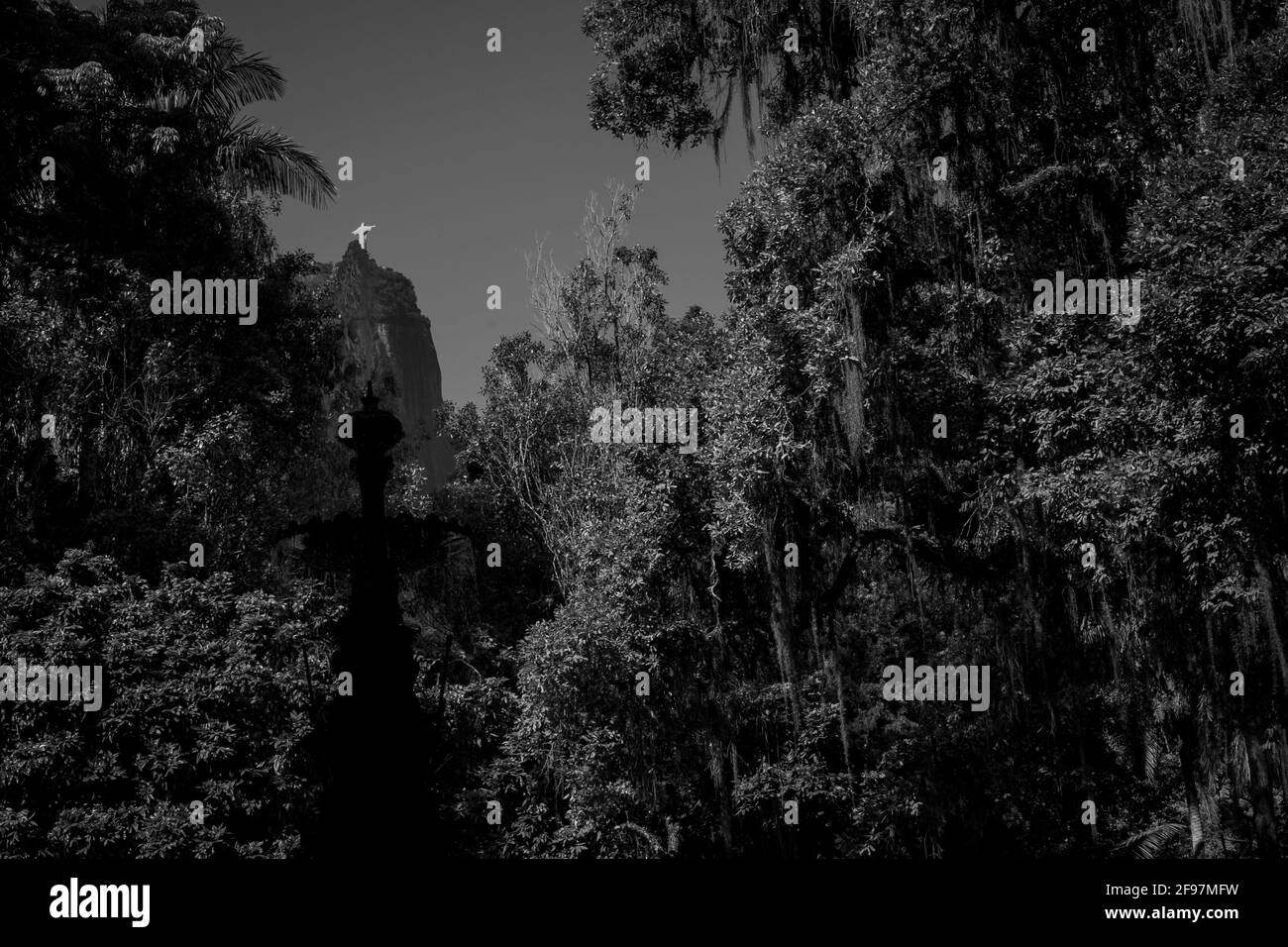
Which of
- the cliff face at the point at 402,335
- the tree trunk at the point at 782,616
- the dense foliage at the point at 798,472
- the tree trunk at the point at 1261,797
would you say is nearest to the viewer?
the dense foliage at the point at 798,472

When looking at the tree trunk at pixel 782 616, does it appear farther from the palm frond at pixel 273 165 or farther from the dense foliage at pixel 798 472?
the palm frond at pixel 273 165

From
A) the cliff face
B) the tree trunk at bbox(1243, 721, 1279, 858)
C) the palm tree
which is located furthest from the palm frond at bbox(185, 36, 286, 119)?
the cliff face

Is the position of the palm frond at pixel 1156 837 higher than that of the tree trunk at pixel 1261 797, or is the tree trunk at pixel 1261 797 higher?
the tree trunk at pixel 1261 797

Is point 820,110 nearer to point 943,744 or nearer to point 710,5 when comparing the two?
point 710,5

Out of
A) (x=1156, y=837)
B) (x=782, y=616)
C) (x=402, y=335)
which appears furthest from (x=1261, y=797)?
(x=402, y=335)

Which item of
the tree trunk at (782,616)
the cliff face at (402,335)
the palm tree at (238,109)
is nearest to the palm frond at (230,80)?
the palm tree at (238,109)

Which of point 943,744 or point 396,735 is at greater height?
point 396,735

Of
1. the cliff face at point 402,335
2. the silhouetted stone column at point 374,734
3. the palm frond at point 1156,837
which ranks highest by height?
the cliff face at point 402,335

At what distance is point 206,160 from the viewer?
19.2 m

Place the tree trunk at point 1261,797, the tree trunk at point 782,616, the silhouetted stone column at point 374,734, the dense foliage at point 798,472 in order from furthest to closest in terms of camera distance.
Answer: the tree trunk at point 782,616, the tree trunk at point 1261,797, the dense foliage at point 798,472, the silhouetted stone column at point 374,734

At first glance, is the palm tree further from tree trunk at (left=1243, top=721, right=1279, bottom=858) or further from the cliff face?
the cliff face

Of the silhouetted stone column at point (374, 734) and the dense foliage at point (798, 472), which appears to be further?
the dense foliage at point (798, 472)
